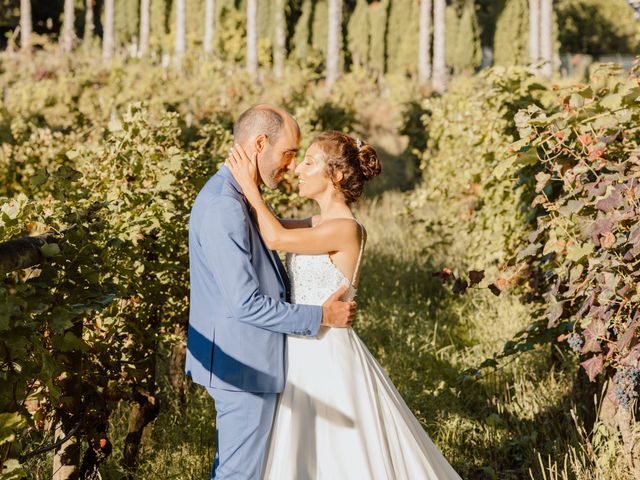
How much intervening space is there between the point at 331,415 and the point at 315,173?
0.97m

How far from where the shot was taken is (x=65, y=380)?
3.12m

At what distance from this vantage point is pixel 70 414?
3.25 metres

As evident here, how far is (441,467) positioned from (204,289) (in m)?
1.28

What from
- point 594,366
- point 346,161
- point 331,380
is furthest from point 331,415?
point 594,366

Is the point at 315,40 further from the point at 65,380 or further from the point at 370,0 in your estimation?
the point at 65,380

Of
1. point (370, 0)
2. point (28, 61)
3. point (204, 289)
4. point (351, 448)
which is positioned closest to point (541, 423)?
point (351, 448)

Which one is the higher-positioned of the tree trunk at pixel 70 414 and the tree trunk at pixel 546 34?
the tree trunk at pixel 546 34

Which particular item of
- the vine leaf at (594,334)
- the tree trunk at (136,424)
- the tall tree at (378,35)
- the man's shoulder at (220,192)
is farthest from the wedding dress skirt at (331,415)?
the tall tree at (378,35)

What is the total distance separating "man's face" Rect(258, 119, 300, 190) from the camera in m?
2.83

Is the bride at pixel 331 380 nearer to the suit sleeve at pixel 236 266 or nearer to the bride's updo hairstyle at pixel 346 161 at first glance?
the bride's updo hairstyle at pixel 346 161

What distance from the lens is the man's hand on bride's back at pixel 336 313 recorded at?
288 centimetres

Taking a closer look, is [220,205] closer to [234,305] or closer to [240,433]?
[234,305]

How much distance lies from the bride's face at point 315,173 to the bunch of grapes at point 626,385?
147 centimetres

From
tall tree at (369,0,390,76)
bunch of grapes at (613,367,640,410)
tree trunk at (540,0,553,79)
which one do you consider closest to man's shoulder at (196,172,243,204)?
bunch of grapes at (613,367,640,410)
